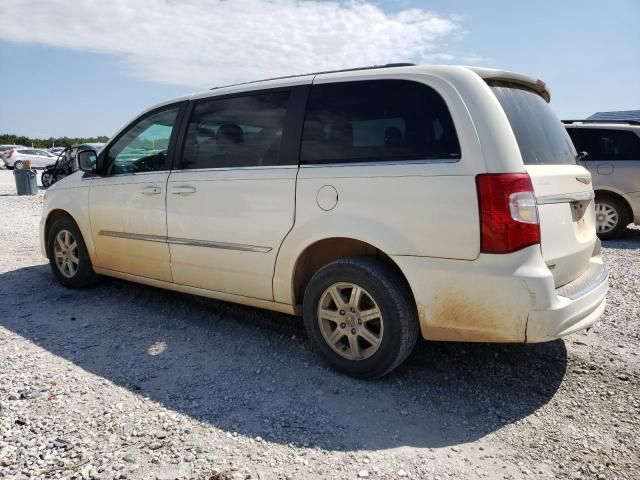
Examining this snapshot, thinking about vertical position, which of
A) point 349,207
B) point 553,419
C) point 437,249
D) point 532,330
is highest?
point 349,207

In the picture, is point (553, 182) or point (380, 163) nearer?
point (553, 182)

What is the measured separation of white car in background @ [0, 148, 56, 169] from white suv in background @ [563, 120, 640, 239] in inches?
1298

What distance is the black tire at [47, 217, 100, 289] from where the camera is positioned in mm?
4973

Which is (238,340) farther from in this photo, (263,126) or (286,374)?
(263,126)

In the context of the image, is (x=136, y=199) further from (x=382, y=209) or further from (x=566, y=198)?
(x=566, y=198)

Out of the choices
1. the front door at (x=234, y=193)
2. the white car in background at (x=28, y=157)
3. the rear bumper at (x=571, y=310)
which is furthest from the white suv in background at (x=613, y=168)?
the white car in background at (x=28, y=157)

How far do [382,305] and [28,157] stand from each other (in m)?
36.0

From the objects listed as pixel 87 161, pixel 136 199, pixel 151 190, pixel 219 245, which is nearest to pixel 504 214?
pixel 219 245

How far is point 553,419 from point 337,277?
146cm

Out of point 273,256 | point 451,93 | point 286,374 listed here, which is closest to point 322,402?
point 286,374

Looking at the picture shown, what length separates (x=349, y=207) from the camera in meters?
3.03

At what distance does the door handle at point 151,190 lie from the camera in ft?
13.5

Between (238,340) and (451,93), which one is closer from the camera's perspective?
(451,93)

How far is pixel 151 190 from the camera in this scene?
4160 millimetres
